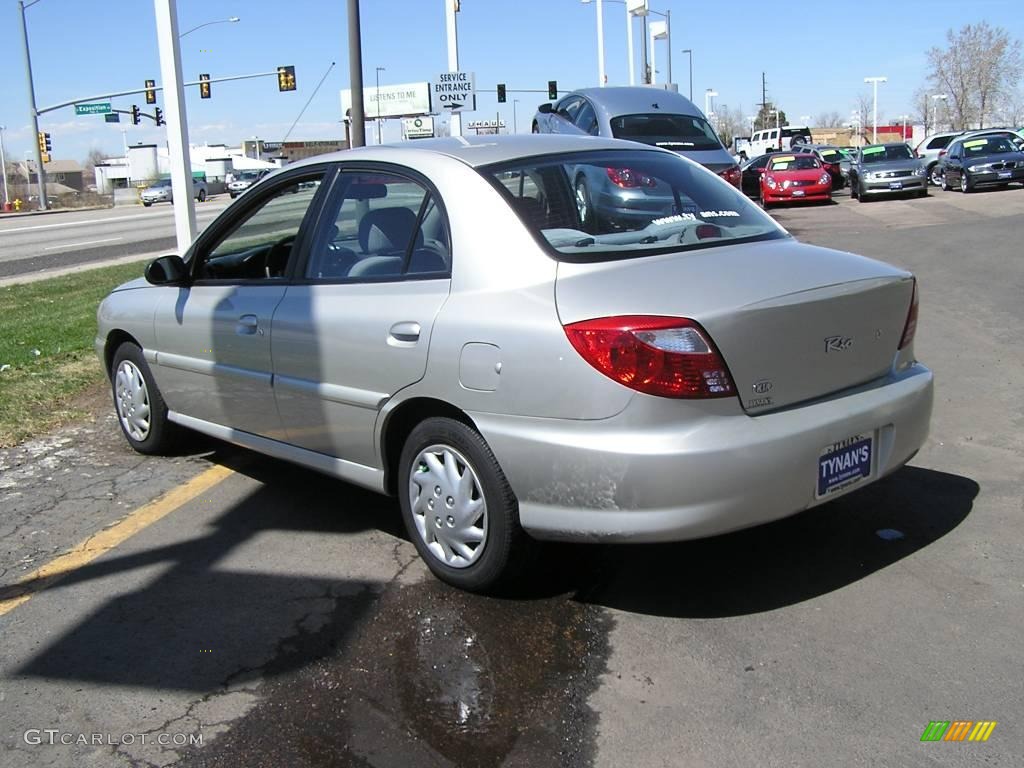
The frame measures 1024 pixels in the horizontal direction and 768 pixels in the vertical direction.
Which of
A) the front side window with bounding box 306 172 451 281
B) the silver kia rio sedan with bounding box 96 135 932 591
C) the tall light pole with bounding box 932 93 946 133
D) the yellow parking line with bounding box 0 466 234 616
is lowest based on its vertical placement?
the yellow parking line with bounding box 0 466 234 616

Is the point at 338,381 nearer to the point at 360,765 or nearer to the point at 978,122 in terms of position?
the point at 360,765

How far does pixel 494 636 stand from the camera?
11.9ft

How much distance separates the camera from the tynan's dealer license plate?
11.7ft

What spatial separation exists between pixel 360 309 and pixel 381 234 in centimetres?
41

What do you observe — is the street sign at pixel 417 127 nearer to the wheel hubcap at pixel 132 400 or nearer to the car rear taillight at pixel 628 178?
the wheel hubcap at pixel 132 400

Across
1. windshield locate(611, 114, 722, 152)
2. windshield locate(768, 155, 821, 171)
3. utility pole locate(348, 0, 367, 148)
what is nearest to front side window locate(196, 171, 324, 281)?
windshield locate(611, 114, 722, 152)

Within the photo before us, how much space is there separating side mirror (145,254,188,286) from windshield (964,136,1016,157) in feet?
84.1

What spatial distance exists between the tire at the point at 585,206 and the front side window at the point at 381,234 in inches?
21.4

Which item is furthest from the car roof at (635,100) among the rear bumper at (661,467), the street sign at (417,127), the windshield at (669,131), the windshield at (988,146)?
the street sign at (417,127)

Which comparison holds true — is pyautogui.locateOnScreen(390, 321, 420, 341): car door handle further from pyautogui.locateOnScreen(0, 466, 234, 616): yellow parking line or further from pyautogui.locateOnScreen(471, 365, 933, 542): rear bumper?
pyautogui.locateOnScreen(0, 466, 234, 616): yellow parking line

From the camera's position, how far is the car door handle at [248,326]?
468cm

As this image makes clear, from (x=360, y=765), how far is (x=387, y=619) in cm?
93

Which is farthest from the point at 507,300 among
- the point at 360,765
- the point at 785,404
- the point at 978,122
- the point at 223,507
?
the point at 978,122

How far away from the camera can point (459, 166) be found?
13.4 ft
